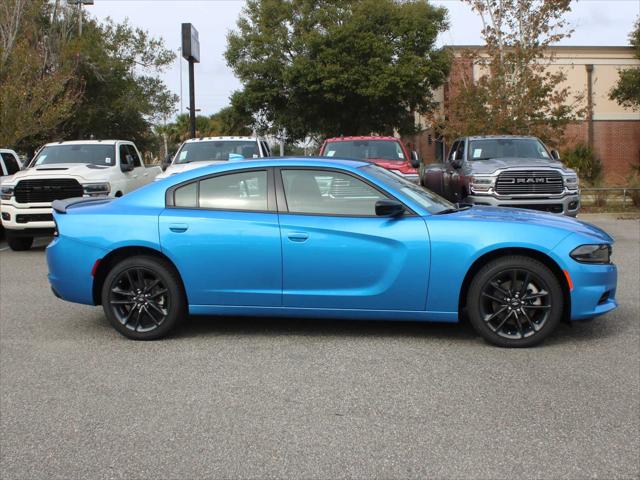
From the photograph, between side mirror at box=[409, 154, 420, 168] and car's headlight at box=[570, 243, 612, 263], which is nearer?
car's headlight at box=[570, 243, 612, 263]

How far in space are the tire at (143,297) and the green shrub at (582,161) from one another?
78.7 feet

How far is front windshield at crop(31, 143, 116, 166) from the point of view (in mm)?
14148

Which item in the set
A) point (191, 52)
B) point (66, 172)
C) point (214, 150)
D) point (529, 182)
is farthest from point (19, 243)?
point (191, 52)

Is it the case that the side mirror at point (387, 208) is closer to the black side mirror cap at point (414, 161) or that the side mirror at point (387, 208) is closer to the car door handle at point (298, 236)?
the car door handle at point (298, 236)

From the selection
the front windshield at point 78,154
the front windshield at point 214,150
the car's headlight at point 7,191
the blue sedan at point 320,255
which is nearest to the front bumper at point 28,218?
the car's headlight at point 7,191

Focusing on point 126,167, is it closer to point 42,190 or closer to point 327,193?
point 42,190

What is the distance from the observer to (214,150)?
14672 mm

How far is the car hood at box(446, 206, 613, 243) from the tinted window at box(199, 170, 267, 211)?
166cm

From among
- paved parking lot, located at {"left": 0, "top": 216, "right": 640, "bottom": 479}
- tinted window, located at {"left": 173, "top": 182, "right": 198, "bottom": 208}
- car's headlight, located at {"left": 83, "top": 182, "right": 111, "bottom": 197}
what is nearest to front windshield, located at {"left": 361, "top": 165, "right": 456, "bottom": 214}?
paved parking lot, located at {"left": 0, "top": 216, "right": 640, "bottom": 479}

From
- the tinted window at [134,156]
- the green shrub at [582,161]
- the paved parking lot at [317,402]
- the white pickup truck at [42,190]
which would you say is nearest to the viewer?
the paved parking lot at [317,402]

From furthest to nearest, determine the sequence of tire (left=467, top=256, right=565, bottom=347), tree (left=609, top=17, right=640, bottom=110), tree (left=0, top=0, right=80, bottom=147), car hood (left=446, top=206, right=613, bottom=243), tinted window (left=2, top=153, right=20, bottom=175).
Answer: tree (left=609, top=17, right=640, bottom=110) < tree (left=0, top=0, right=80, bottom=147) < tinted window (left=2, top=153, right=20, bottom=175) < car hood (left=446, top=206, right=613, bottom=243) < tire (left=467, top=256, right=565, bottom=347)

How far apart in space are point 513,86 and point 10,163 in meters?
14.7

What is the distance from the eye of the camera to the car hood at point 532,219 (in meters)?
5.85

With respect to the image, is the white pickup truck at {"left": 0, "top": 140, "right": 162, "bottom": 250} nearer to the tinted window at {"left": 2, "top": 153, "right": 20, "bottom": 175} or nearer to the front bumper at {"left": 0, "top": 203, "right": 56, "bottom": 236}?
the front bumper at {"left": 0, "top": 203, "right": 56, "bottom": 236}
